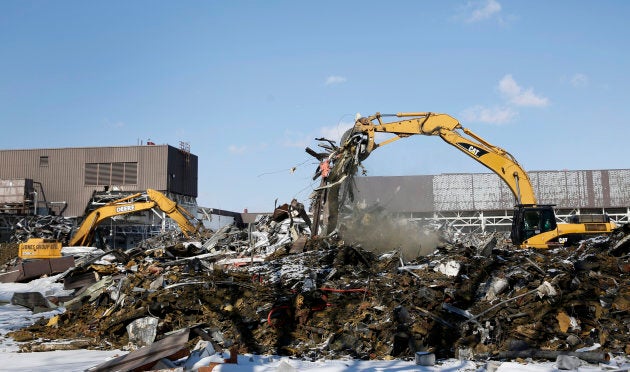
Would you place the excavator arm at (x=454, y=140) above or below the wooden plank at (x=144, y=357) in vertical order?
above

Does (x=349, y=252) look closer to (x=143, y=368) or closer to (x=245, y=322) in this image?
(x=245, y=322)

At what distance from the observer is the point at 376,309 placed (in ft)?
30.8

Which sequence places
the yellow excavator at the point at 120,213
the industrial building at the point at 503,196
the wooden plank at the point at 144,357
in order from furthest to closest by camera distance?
the industrial building at the point at 503,196 < the yellow excavator at the point at 120,213 < the wooden plank at the point at 144,357

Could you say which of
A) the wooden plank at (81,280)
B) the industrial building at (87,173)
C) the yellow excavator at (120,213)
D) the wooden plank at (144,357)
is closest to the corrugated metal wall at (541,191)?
the industrial building at (87,173)

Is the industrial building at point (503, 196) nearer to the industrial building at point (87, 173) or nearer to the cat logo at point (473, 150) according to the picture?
the industrial building at point (87, 173)

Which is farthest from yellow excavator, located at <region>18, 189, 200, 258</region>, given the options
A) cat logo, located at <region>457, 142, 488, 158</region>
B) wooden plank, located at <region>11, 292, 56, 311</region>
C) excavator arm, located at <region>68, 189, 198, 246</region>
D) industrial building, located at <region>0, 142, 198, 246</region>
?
industrial building, located at <region>0, 142, 198, 246</region>

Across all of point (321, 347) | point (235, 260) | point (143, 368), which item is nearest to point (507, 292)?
point (321, 347)

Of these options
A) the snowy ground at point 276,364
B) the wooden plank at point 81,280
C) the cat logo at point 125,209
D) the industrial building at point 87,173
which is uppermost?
the industrial building at point 87,173

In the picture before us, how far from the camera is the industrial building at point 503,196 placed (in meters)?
39.3

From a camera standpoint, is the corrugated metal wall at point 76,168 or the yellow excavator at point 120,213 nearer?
the yellow excavator at point 120,213

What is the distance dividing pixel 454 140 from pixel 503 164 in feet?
5.01

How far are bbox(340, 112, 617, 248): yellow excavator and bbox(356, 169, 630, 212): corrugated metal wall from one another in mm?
23386

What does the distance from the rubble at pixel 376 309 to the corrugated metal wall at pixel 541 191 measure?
2766 cm

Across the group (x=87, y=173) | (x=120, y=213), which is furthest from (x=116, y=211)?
(x=87, y=173)
